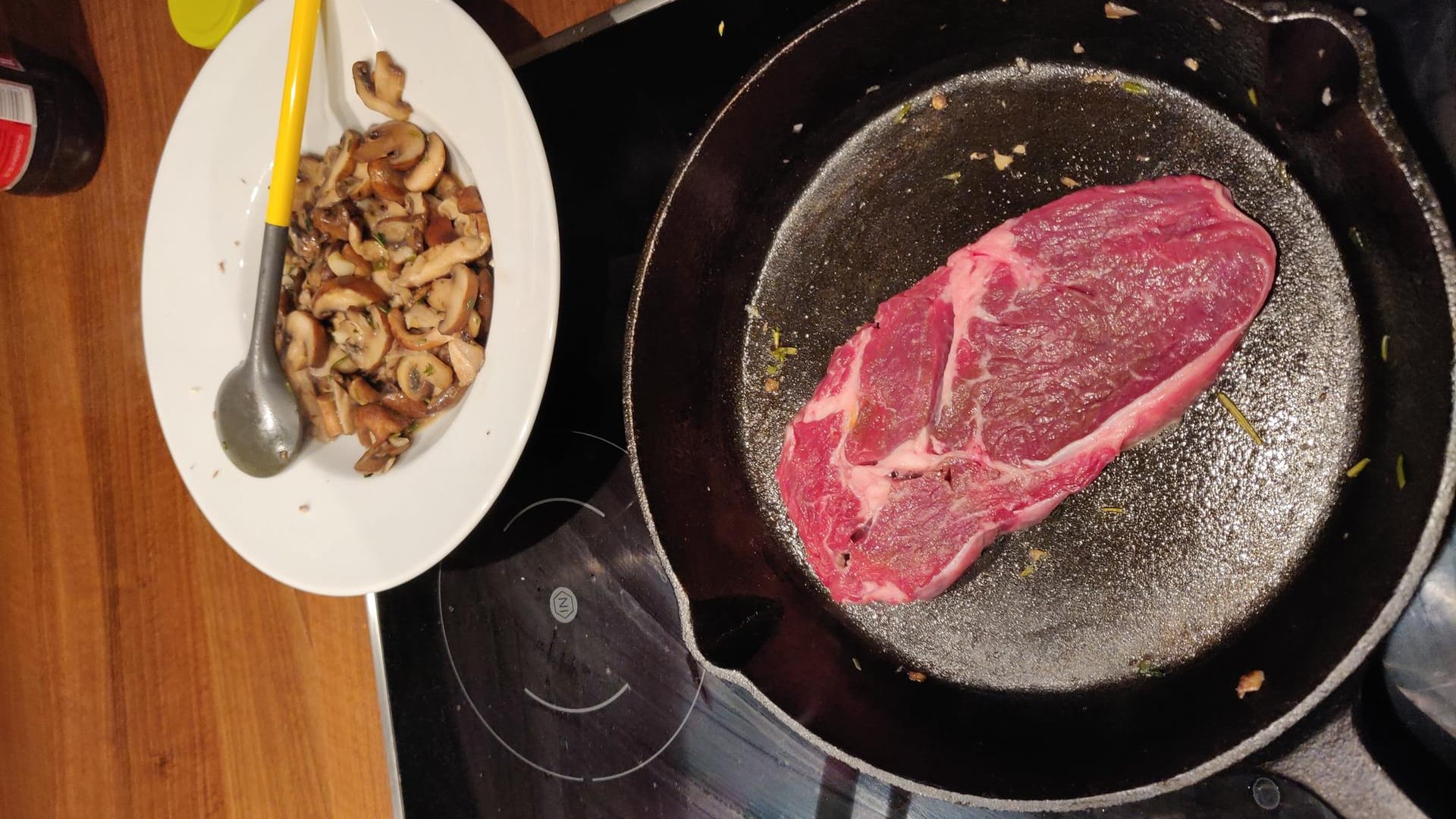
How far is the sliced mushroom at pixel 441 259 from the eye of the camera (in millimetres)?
1512

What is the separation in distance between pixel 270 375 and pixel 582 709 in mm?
951

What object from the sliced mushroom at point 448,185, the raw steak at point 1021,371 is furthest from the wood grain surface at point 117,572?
the raw steak at point 1021,371

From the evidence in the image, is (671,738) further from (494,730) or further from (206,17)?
(206,17)

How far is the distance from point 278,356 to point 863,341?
123 cm

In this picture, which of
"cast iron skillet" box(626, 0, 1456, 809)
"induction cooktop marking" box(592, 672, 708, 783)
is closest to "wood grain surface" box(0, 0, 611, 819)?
"induction cooktop marking" box(592, 672, 708, 783)

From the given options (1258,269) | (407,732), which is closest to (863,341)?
(1258,269)

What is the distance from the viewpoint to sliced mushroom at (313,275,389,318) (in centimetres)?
162

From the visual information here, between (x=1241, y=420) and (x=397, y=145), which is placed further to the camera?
(x=397, y=145)

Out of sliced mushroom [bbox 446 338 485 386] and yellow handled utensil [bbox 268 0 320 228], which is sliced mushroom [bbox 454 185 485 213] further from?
yellow handled utensil [bbox 268 0 320 228]

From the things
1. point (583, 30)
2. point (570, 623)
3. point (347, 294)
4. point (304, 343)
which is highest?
point (583, 30)

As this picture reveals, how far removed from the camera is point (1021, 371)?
134cm

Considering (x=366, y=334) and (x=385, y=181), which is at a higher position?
(x=385, y=181)

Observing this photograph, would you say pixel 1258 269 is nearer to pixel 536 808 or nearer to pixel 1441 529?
pixel 1441 529

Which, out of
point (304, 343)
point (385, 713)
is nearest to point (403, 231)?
point (304, 343)
